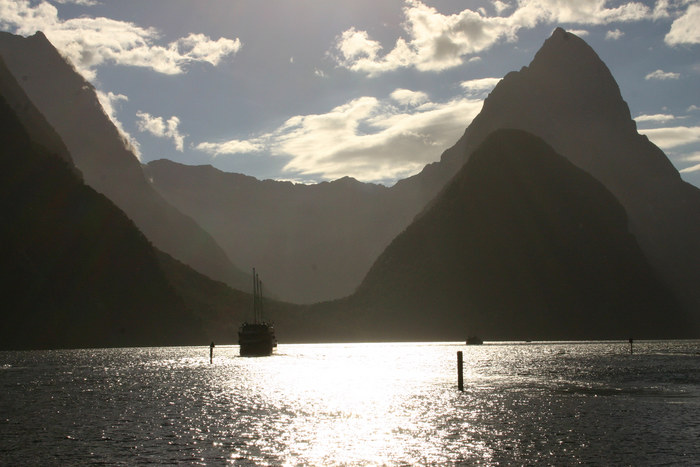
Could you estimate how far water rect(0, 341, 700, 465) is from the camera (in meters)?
41.0

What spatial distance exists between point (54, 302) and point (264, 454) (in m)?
160

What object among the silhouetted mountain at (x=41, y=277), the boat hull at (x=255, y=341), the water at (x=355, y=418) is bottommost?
the water at (x=355, y=418)

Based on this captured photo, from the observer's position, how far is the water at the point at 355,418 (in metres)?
41.0

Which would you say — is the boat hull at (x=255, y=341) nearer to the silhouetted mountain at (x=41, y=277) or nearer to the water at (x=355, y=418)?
the silhouetted mountain at (x=41, y=277)

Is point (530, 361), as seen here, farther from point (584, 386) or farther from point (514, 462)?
point (514, 462)

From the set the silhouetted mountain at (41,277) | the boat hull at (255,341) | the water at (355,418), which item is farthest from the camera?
the silhouetted mountain at (41,277)

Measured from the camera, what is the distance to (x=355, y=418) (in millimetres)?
57188

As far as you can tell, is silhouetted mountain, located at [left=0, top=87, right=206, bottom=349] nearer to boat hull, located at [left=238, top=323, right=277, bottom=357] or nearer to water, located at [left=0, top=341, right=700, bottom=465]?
boat hull, located at [left=238, top=323, right=277, bottom=357]

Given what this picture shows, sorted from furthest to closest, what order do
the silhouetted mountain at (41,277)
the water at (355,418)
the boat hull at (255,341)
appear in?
the silhouetted mountain at (41,277) < the boat hull at (255,341) < the water at (355,418)

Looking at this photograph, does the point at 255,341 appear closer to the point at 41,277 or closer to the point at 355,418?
the point at 41,277

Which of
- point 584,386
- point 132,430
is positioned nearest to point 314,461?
point 132,430

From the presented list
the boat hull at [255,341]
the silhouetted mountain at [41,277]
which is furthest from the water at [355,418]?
the silhouetted mountain at [41,277]

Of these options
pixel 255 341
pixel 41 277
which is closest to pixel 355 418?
pixel 255 341

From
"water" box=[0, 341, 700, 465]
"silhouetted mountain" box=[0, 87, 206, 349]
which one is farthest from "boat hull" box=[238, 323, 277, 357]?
"water" box=[0, 341, 700, 465]
